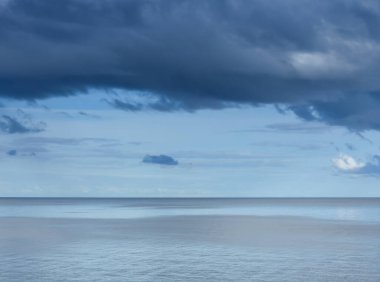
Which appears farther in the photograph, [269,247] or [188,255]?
[269,247]

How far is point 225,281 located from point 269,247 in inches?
872

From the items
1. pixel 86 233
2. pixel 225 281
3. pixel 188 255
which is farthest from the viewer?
pixel 86 233

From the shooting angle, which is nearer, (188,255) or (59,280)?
(59,280)

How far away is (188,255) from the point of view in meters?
53.1

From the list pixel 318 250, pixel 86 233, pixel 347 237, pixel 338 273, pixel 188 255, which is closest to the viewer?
pixel 338 273

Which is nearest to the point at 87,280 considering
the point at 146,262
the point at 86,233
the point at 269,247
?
the point at 146,262

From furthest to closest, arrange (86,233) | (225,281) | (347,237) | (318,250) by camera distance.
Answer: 1. (86,233)
2. (347,237)
3. (318,250)
4. (225,281)

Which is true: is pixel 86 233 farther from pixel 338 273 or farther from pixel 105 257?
pixel 338 273

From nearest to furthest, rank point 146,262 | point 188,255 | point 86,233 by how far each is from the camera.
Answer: point 146,262, point 188,255, point 86,233

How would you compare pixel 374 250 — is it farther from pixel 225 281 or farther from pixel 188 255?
pixel 225 281

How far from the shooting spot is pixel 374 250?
5644cm

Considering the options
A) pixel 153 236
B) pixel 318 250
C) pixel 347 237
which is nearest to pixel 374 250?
pixel 318 250

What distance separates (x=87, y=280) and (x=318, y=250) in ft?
88.0

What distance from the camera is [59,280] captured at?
129 ft
